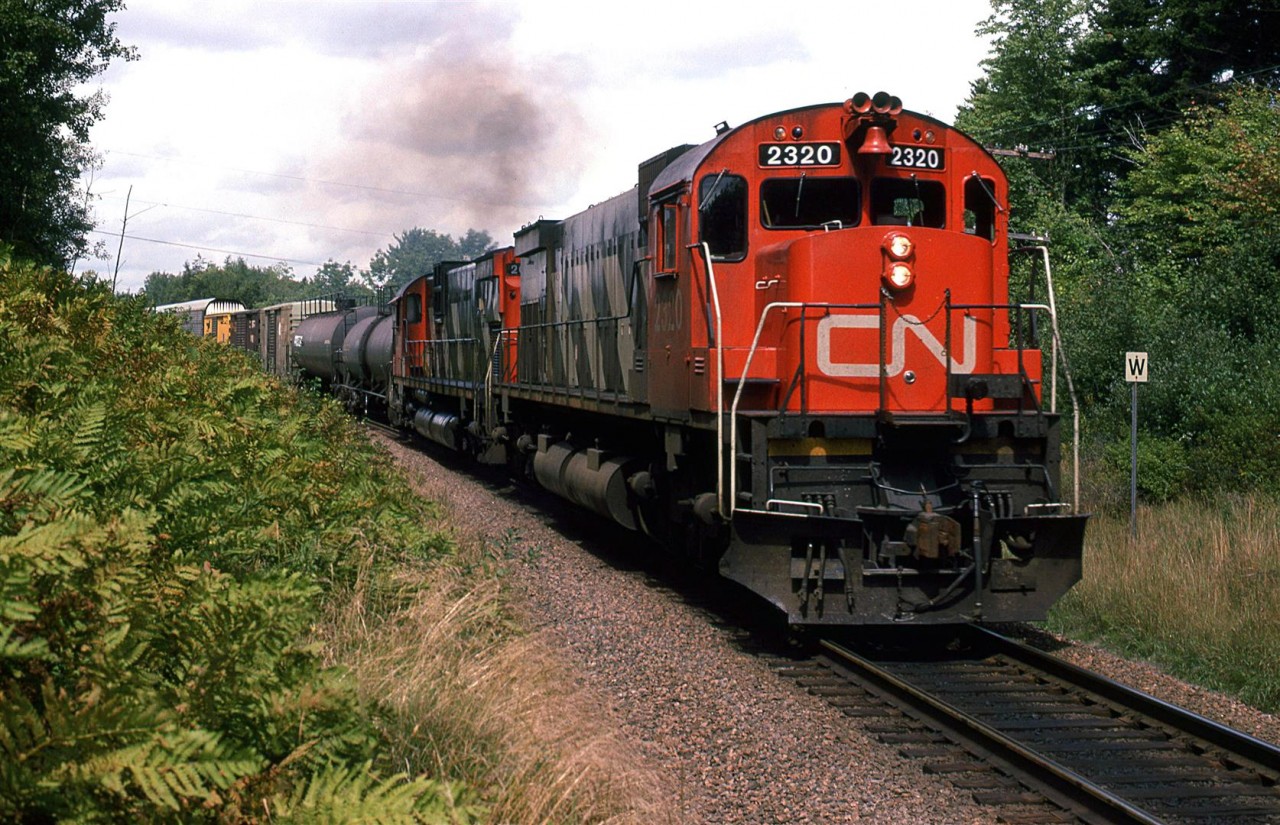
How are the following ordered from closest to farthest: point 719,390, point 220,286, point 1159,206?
point 719,390 < point 1159,206 < point 220,286

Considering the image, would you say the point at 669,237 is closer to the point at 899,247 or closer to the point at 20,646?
the point at 899,247

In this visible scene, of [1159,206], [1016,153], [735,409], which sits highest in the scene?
[1159,206]

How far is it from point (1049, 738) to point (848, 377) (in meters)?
3.04

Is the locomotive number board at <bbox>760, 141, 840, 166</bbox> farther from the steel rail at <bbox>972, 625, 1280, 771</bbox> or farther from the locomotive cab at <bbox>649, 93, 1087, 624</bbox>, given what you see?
the steel rail at <bbox>972, 625, 1280, 771</bbox>

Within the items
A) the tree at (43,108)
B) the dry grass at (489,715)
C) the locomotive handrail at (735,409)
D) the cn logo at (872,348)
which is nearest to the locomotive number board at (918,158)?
the cn logo at (872,348)

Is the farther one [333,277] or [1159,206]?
[333,277]

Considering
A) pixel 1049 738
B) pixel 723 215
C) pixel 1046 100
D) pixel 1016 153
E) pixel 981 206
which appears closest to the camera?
→ pixel 1049 738

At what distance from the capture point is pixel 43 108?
802 inches

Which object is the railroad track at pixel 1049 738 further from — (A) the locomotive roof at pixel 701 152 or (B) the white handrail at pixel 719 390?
(A) the locomotive roof at pixel 701 152

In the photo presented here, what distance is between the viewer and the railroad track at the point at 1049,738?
5770 millimetres

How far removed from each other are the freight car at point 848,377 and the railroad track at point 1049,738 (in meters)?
0.46

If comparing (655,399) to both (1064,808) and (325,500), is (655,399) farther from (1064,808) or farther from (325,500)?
(1064,808)

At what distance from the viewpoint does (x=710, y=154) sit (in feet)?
30.0

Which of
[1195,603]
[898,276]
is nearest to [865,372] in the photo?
[898,276]
